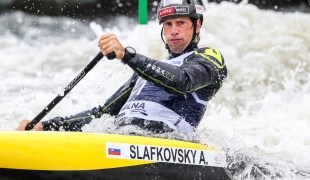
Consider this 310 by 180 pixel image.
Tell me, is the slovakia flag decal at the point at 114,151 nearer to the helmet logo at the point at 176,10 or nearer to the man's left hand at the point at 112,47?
the man's left hand at the point at 112,47

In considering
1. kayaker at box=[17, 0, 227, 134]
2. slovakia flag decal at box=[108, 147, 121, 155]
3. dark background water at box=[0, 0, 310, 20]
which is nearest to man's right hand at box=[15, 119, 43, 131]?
kayaker at box=[17, 0, 227, 134]

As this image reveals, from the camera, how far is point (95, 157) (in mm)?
3172

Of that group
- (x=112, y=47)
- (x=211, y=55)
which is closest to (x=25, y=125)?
(x=112, y=47)

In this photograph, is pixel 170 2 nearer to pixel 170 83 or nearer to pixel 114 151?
pixel 170 83

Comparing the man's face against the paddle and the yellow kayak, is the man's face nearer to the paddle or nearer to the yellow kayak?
the paddle

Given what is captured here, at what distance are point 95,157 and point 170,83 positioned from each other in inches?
23.0

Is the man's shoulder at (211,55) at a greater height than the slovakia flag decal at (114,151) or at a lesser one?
greater

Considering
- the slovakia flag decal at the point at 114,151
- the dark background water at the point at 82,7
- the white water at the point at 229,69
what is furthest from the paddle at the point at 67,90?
the dark background water at the point at 82,7

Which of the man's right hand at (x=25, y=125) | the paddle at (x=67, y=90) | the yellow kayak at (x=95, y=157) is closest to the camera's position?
the yellow kayak at (x=95, y=157)

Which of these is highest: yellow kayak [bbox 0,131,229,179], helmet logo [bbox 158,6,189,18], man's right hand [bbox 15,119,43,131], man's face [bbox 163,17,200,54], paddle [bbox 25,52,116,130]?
helmet logo [bbox 158,6,189,18]

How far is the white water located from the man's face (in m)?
1.71

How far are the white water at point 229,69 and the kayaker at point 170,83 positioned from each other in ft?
4.52

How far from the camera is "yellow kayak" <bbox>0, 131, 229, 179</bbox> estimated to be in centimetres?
310

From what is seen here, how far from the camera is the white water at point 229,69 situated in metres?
6.31
